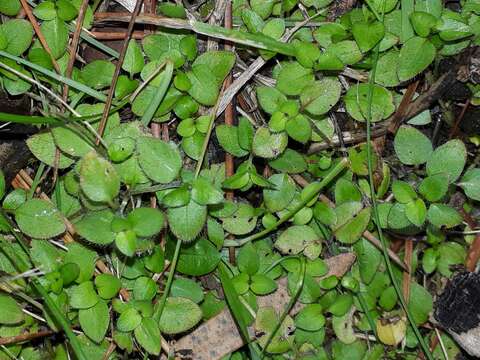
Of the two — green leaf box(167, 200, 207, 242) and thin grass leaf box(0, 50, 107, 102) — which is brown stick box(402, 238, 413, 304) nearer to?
green leaf box(167, 200, 207, 242)

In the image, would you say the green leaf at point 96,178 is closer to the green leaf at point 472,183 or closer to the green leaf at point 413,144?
the green leaf at point 413,144

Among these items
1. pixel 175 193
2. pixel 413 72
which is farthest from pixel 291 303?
pixel 413 72

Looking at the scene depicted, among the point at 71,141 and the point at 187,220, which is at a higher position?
the point at 71,141

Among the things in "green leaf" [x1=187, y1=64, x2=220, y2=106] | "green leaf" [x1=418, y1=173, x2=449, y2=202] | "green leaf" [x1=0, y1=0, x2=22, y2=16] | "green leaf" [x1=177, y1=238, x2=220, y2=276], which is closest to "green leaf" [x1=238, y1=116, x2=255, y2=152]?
"green leaf" [x1=187, y1=64, x2=220, y2=106]

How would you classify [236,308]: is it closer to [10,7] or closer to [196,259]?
[196,259]

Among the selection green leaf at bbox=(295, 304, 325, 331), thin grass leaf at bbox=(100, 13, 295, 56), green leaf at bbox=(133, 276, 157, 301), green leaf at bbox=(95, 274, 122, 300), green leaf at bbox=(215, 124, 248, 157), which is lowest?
green leaf at bbox=(295, 304, 325, 331)

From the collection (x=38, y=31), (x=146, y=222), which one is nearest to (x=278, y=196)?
(x=146, y=222)

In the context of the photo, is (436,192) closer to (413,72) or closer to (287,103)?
(413,72)
